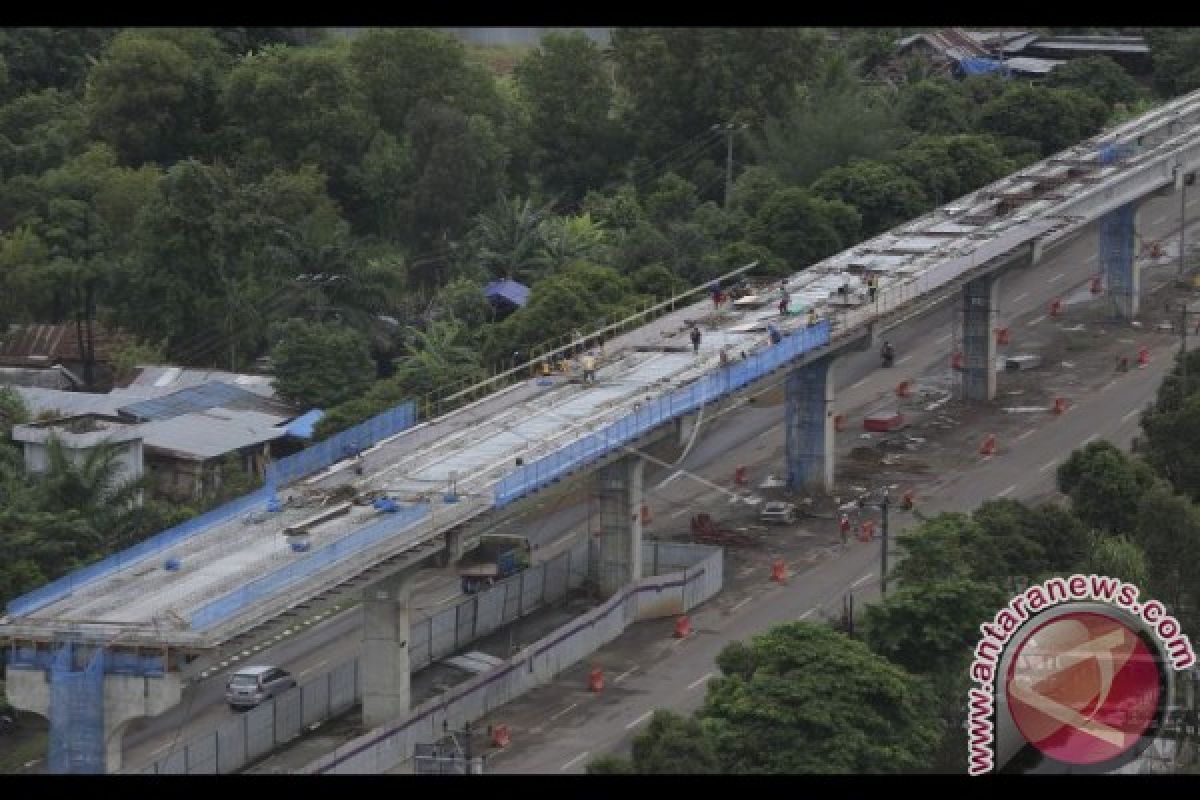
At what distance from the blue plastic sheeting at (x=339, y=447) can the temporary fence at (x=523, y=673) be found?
7.68 metres

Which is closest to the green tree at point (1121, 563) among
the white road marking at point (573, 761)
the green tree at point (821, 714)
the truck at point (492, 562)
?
the green tree at point (821, 714)

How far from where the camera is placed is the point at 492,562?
69.8 metres

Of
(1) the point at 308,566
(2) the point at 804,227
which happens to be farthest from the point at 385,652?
(2) the point at 804,227

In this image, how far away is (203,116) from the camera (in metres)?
112

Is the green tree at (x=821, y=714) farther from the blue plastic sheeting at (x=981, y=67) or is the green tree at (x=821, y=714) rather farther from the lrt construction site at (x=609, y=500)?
the blue plastic sheeting at (x=981, y=67)

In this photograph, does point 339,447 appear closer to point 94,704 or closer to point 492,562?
point 492,562

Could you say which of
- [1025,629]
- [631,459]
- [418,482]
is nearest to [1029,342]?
[631,459]

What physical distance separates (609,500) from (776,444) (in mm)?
18252

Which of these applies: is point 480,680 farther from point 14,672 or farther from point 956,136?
point 956,136

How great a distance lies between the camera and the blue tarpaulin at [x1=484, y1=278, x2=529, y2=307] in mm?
97475

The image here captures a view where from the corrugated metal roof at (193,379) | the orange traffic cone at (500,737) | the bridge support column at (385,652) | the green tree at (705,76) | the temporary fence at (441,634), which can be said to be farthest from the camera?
the green tree at (705,76)

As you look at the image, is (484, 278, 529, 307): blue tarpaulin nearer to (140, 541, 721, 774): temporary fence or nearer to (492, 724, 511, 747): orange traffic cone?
(140, 541, 721, 774): temporary fence

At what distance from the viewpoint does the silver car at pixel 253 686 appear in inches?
2260

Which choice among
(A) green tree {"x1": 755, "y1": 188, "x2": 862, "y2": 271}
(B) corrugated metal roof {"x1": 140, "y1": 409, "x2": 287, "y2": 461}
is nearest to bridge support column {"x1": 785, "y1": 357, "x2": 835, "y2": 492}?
(B) corrugated metal roof {"x1": 140, "y1": 409, "x2": 287, "y2": 461}
